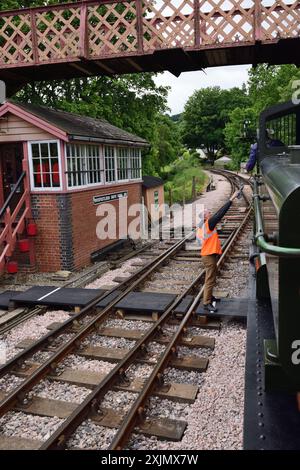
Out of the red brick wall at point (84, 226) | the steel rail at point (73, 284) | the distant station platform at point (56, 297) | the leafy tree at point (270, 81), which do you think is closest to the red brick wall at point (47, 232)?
the red brick wall at point (84, 226)

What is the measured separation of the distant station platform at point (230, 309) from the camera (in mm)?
6930

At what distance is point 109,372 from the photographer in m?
5.34

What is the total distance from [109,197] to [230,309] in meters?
7.17

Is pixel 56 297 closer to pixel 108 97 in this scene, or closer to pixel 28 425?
pixel 28 425

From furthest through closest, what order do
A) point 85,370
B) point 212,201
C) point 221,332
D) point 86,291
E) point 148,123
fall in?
point 212,201, point 148,123, point 86,291, point 221,332, point 85,370

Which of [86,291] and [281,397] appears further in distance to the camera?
[86,291]

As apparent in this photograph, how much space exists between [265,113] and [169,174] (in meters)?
36.7

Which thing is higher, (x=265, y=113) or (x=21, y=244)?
(x=265, y=113)

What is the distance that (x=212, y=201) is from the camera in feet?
85.3

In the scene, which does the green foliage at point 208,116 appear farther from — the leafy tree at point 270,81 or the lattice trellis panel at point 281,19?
the lattice trellis panel at point 281,19

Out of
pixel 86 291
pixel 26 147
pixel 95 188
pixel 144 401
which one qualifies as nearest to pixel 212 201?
pixel 95 188

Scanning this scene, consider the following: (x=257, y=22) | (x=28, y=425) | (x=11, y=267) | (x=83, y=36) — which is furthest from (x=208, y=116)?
(x=28, y=425)

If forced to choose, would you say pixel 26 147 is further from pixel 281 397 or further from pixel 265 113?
pixel 281 397

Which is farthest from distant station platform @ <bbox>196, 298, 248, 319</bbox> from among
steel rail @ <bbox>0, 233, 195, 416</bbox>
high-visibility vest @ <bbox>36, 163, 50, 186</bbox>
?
high-visibility vest @ <bbox>36, 163, 50, 186</bbox>
